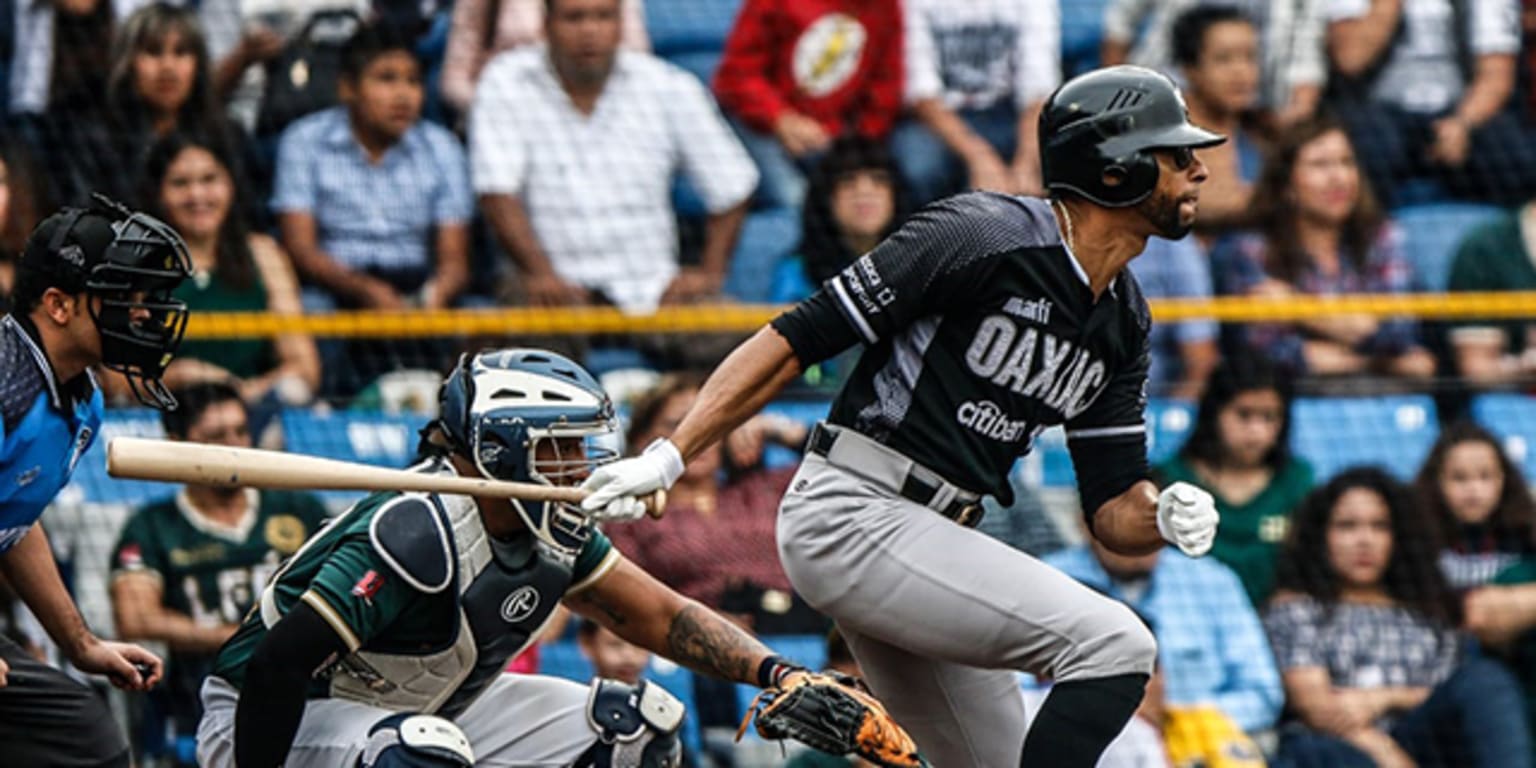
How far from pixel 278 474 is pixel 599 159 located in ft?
12.3

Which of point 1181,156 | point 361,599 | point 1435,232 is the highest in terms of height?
point 1181,156

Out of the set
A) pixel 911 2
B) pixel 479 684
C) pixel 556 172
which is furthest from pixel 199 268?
pixel 479 684

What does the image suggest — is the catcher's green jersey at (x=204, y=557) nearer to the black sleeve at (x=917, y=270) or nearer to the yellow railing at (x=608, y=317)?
the yellow railing at (x=608, y=317)

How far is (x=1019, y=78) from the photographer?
7930mm

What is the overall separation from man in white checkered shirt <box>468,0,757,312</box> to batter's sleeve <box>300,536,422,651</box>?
3432mm

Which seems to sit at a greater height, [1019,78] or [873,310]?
[873,310]

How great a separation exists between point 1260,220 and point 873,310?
407cm

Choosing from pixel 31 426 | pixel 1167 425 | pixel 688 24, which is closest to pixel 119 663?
pixel 31 426

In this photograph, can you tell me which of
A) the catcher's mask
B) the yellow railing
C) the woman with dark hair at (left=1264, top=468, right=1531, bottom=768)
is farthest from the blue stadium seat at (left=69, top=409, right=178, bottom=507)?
the woman with dark hair at (left=1264, top=468, right=1531, bottom=768)

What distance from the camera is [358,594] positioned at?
4.07 meters

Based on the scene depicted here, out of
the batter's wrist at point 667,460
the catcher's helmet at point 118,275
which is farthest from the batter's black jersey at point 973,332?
the catcher's helmet at point 118,275

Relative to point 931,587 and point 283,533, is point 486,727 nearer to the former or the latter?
point 931,587

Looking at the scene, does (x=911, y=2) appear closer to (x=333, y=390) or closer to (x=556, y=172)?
(x=556, y=172)

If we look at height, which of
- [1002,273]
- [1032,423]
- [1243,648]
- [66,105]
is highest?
[1002,273]
